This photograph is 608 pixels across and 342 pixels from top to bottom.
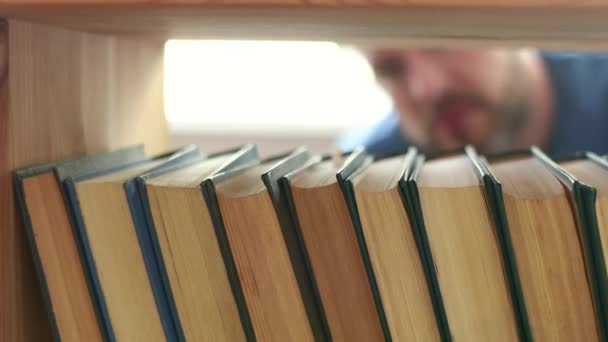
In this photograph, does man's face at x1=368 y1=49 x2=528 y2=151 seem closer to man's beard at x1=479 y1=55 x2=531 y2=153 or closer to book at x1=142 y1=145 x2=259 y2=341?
man's beard at x1=479 y1=55 x2=531 y2=153

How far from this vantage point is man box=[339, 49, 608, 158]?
6.13 ft

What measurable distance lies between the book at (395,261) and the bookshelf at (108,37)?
0.12 m

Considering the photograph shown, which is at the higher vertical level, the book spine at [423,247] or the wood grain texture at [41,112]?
the wood grain texture at [41,112]

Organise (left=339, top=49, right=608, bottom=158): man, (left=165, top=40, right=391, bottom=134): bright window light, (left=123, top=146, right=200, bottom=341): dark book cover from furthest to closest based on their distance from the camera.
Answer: (left=165, top=40, right=391, bottom=134): bright window light, (left=339, top=49, right=608, bottom=158): man, (left=123, top=146, right=200, bottom=341): dark book cover

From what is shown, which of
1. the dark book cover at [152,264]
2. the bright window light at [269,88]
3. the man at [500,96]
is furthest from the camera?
the bright window light at [269,88]

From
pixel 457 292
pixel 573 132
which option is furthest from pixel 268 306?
pixel 573 132

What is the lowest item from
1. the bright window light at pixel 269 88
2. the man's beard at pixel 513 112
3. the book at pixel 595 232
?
the man's beard at pixel 513 112

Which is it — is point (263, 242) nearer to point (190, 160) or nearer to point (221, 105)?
point (190, 160)

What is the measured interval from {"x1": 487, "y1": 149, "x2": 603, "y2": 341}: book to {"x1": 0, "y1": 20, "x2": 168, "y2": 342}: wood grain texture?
1.13ft

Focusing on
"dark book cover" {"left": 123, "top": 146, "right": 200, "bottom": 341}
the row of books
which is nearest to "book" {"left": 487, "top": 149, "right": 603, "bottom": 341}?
the row of books

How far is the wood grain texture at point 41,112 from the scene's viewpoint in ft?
1.51

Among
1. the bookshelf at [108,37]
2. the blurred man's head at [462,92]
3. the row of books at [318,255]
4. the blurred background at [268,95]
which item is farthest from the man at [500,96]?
the row of books at [318,255]

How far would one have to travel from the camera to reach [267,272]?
429mm

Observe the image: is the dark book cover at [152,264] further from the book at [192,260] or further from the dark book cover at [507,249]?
the dark book cover at [507,249]
